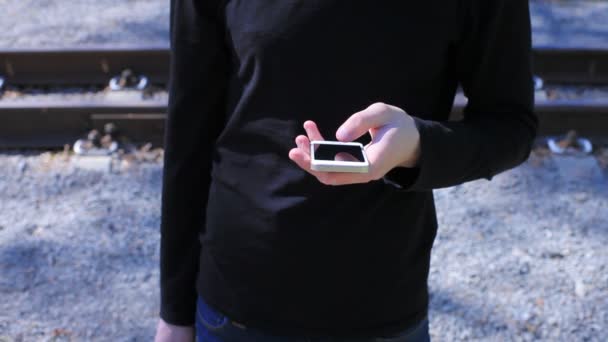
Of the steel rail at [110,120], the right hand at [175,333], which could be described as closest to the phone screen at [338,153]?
the right hand at [175,333]

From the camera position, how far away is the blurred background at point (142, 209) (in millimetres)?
2990

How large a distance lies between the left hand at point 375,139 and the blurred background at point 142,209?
2094mm

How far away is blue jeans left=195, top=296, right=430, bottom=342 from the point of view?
4.09 ft

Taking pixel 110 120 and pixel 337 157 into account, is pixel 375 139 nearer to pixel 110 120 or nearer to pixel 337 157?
pixel 337 157

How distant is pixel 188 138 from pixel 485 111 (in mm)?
576

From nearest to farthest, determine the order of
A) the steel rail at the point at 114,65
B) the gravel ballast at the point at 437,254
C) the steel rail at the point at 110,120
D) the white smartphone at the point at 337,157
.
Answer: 1. the white smartphone at the point at 337,157
2. the gravel ballast at the point at 437,254
3. the steel rail at the point at 110,120
4. the steel rail at the point at 114,65

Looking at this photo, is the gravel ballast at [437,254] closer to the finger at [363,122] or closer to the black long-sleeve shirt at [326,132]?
the black long-sleeve shirt at [326,132]

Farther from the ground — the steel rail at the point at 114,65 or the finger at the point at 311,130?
the finger at the point at 311,130

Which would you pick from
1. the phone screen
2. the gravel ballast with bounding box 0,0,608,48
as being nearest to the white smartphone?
the phone screen

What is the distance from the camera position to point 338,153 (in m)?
0.97

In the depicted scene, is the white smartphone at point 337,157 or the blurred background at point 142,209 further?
the blurred background at point 142,209

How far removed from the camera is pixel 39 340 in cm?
287

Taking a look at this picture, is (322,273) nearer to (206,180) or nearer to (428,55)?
(206,180)

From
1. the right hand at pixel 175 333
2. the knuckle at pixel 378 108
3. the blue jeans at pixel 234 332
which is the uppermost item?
the knuckle at pixel 378 108
